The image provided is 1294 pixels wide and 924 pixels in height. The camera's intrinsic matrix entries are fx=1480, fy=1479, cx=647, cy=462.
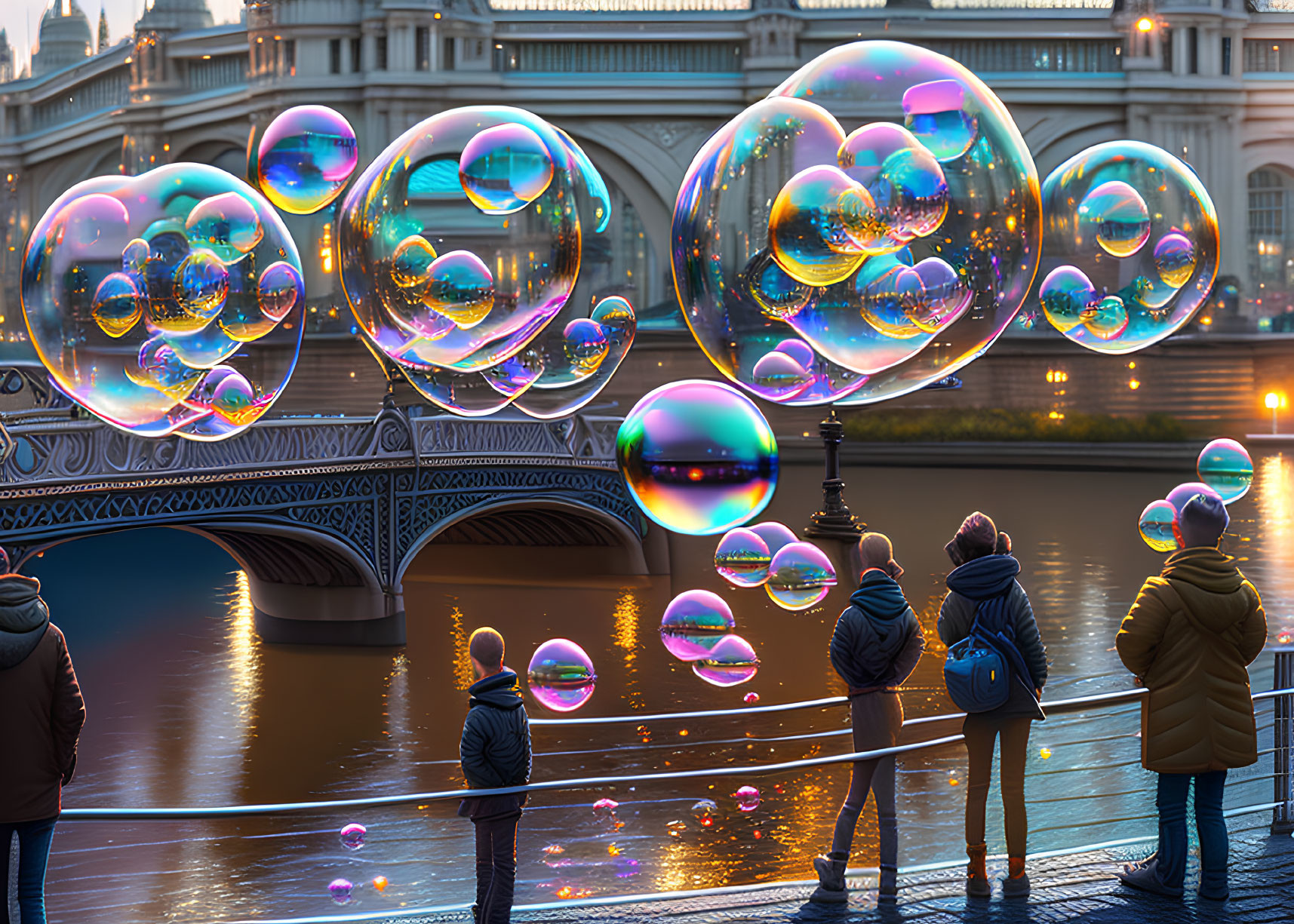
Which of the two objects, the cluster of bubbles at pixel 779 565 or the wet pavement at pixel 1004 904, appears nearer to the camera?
the wet pavement at pixel 1004 904

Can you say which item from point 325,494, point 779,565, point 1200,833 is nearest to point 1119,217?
point 779,565

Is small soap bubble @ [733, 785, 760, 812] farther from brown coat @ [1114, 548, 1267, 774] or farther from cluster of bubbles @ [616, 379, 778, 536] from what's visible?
brown coat @ [1114, 548, 1267, 774]

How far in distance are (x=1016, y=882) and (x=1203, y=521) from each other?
148 cm

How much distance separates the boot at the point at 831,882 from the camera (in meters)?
5.47

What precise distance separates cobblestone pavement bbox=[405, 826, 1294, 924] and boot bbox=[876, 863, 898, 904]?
0.03m

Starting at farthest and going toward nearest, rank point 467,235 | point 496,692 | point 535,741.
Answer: point 535,741 → point 467,235 → point 496,692

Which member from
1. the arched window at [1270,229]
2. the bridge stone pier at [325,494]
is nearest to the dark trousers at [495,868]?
the bridge stone pier at [325,494]

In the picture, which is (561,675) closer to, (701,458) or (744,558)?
(701,458)

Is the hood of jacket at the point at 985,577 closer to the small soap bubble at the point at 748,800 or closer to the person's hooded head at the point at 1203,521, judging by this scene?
the person's hooded head at the point at 1203,521

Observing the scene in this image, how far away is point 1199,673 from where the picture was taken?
532 cm

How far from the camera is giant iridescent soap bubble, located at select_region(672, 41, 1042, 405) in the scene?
701 cm

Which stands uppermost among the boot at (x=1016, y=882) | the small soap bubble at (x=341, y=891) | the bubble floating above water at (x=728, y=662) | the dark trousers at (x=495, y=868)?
the bubble floating above water at (x=728, y=662)

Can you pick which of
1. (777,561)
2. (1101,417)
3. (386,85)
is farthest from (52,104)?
(777,561)

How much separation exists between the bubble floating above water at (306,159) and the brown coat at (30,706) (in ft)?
16.9
